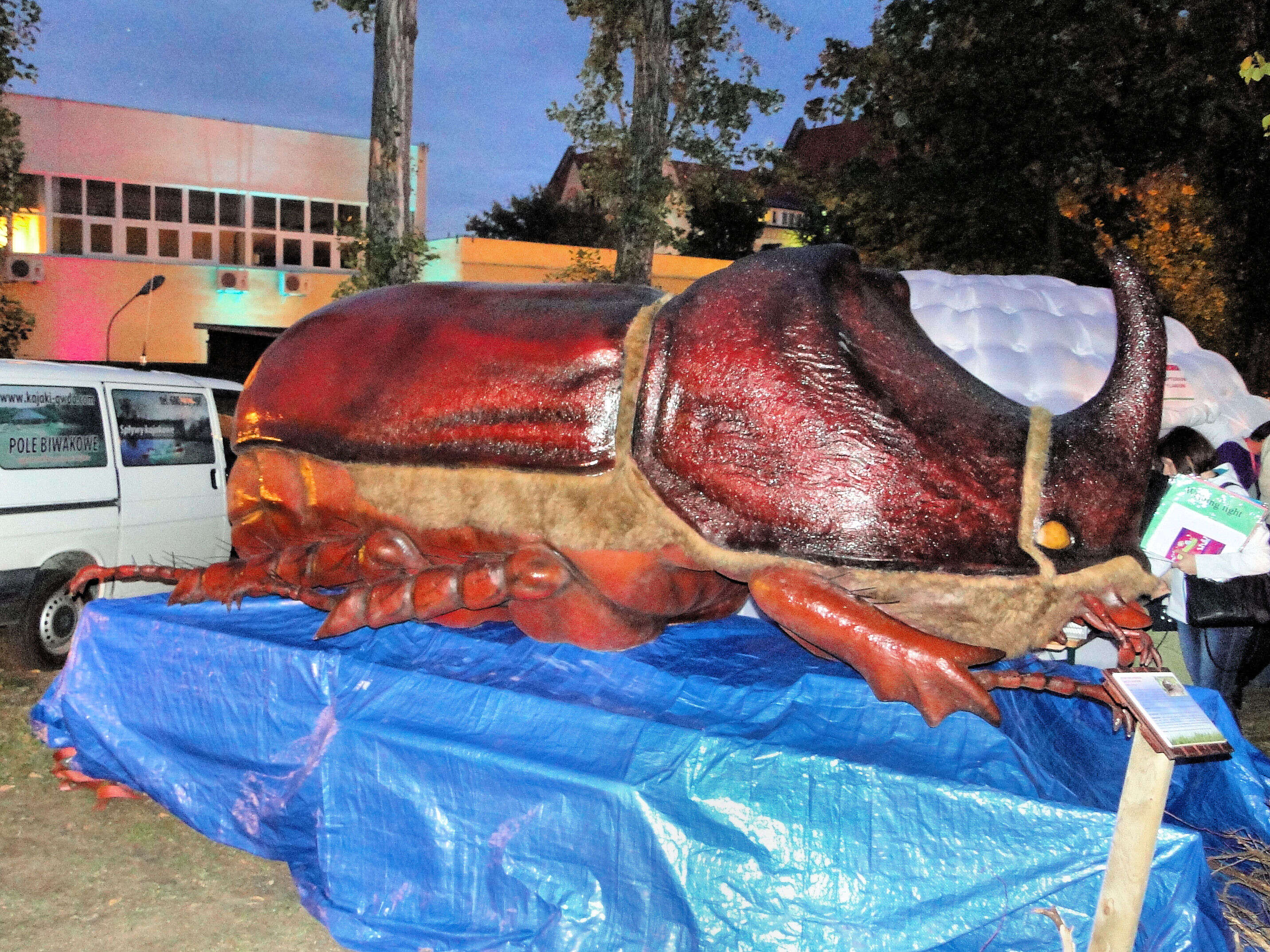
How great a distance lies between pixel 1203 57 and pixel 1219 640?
32.1 feet

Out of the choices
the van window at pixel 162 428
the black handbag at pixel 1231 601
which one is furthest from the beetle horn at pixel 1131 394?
the van window at pixel 162 428

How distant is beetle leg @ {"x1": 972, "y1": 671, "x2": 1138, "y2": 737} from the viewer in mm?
2047

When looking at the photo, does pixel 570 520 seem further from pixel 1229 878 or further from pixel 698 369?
pixel 1229 878

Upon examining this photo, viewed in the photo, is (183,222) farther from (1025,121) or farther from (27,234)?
(1025,121)

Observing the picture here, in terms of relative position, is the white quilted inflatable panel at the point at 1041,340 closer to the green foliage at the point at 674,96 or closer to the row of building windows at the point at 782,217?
the green foliage at the point at 674,96

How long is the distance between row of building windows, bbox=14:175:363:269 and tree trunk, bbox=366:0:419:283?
756 centimetres

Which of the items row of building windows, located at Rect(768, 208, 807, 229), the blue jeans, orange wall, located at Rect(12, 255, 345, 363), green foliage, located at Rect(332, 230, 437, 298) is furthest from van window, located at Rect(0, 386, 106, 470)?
row of building windows, located at Rect(768, 208, 807, 229)

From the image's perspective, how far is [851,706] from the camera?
2.36m

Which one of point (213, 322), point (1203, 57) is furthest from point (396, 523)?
point (213, 322)

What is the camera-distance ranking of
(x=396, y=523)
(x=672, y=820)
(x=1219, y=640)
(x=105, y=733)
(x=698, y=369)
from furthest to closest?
(x=1219, y=640) → (x=105, y=733) → (x=396, y=523) → (x=698, y=369) → (x=672, y=820)

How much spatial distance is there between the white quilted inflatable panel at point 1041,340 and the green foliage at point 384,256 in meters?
7.90

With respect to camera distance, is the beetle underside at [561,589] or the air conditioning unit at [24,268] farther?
the air conditioning unit at [24,268]

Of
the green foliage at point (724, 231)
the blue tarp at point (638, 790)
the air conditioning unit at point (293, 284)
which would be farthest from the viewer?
the green foliage at point (724, 231)

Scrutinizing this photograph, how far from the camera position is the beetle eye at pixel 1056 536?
207cm
